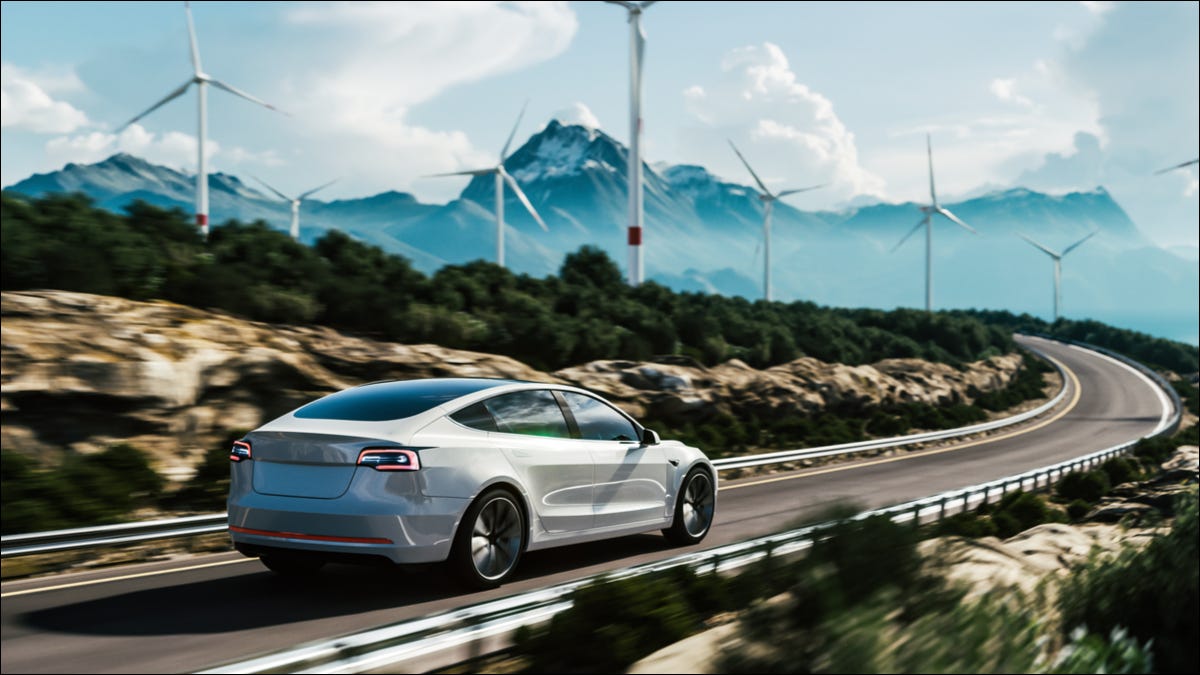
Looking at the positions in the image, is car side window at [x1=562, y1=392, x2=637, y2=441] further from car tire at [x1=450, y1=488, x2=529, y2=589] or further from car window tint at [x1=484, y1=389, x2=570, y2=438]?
car tire at [x1=450, y1=488, x2=529, y2=589]

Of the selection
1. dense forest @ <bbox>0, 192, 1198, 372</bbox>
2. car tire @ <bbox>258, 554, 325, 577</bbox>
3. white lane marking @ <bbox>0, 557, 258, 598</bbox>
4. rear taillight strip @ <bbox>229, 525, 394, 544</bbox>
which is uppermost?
dense forest @ <bbox>0, 192, 1198, 372</bbox>

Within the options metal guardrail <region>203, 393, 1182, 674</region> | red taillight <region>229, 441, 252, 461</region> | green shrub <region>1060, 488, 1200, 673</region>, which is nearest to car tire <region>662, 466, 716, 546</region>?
metal guardrail <region>203, 393, 1182, 674</region>

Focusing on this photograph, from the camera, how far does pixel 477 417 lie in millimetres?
7930

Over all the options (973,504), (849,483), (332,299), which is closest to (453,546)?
(973,504)

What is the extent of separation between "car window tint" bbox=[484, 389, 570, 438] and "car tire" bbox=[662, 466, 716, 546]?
74.0 inches

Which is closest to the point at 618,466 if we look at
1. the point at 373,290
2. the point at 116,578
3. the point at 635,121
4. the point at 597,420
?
the point at 597,420

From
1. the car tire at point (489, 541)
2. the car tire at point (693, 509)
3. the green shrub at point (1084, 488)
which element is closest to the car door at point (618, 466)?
the car tire at point (693, 509)

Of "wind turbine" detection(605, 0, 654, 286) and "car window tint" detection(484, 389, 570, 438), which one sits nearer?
"car window tint" detection(484, 389, 570, 438)

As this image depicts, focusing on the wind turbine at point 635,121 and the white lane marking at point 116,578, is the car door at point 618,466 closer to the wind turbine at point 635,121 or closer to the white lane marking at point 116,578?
the white lane marking at point 116,578

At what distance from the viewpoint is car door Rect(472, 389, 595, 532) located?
8.04 m

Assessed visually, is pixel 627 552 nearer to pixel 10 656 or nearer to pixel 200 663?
pixel 200 663

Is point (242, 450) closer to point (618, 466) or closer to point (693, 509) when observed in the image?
point (618, 466)

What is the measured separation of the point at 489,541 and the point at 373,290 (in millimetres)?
14909

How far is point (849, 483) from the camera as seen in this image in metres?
18.5
